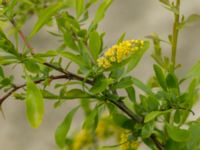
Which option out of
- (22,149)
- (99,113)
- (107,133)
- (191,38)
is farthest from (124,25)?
(99,113)

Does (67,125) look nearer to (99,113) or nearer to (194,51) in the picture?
(99,113)

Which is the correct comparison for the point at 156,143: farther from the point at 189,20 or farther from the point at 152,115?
the point at 189,20

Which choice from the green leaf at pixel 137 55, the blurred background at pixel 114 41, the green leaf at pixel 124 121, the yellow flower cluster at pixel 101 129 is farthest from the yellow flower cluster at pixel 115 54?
the blurred background at pixel 114 41

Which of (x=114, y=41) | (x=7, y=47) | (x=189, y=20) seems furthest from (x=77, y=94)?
(x=114, y=41)

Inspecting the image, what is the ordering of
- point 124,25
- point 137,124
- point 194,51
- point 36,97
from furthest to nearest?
point 124,25, point 194,51, point 137,124, point 36,97

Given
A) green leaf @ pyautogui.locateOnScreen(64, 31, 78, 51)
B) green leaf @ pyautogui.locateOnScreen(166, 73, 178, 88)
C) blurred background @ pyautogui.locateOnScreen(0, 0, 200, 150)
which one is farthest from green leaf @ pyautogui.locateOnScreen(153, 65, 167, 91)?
blurred background @ pyautogui.locateOnScreen(0, 0, 200, 150)

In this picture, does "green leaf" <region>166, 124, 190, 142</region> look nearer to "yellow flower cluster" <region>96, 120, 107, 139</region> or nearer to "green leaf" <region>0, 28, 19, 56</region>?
"green leaf" <region>0, 28, 19, 56</region>

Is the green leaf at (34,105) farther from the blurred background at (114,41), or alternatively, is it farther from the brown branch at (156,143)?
the blurred background at (114,41)
